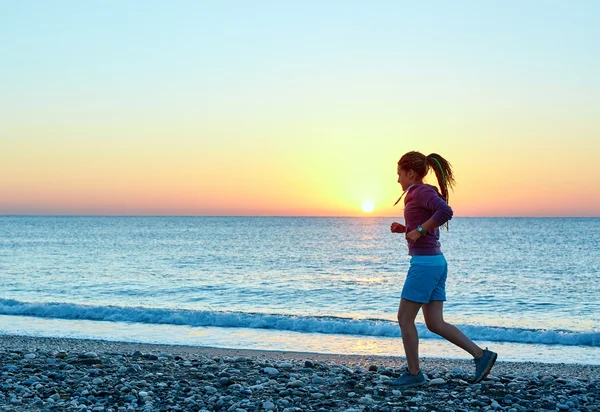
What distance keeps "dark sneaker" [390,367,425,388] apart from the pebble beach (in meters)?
0.06

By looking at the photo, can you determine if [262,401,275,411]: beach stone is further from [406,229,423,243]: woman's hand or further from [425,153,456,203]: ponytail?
[425,153,456,203]: ponytail

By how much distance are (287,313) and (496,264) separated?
22.7 m

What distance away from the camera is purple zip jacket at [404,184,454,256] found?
5.98m

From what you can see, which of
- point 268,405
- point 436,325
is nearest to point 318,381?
point 268,405

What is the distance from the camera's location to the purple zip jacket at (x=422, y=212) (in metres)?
5.98

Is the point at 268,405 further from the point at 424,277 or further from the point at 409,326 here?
the point at 424,277

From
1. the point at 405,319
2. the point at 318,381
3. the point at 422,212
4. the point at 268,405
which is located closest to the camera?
the point at 268,405

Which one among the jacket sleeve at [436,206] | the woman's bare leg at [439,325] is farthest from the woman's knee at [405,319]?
the jacket sleeve at [436,206]

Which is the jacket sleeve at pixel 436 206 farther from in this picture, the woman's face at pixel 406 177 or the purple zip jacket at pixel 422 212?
→ the woman's face at pixel 406 177

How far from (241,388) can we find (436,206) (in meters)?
2.66

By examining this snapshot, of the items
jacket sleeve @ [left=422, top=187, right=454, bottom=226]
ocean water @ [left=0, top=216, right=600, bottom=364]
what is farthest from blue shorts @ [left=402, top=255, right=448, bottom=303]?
ocean water @ [left=0, top=216, right=600, bottom=364]

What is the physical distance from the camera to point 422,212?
239 inches

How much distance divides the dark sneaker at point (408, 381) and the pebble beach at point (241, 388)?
62mm


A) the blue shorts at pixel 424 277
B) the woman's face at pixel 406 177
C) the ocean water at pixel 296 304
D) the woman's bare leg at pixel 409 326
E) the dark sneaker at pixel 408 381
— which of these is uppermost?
the woman's face at pixel 406 177
